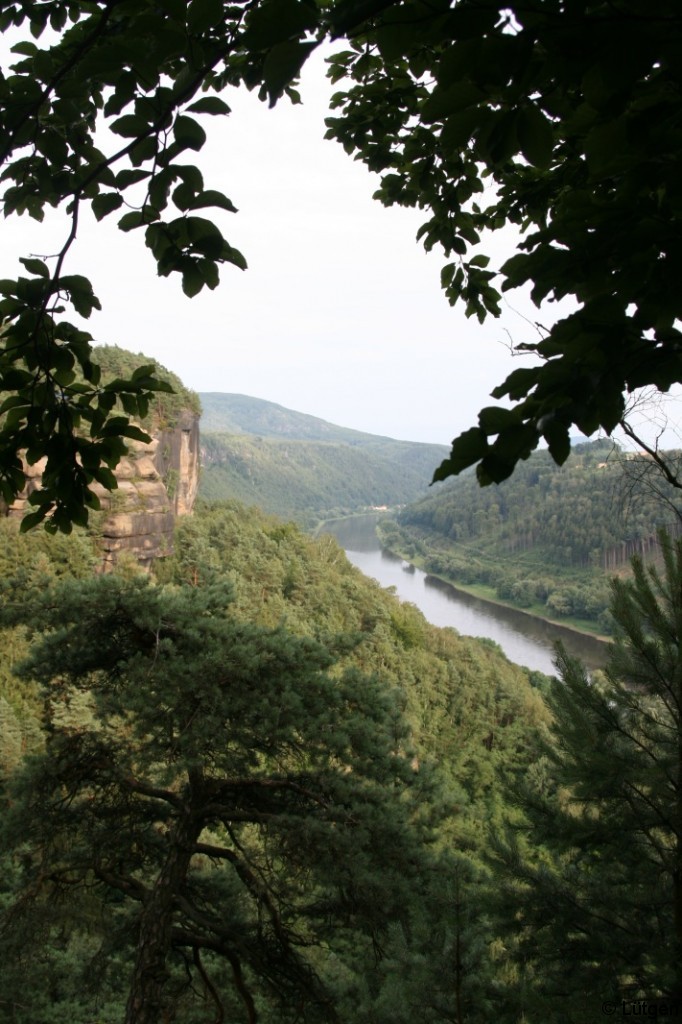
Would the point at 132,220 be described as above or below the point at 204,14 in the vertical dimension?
below

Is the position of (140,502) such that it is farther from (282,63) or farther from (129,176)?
(282,63)

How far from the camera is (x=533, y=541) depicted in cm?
5962

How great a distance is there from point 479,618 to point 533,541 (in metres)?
15.6

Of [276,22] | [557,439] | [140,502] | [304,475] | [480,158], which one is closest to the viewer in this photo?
[276,22]

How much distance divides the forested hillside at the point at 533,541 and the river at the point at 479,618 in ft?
5.52

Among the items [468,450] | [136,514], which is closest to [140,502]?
[136,514]

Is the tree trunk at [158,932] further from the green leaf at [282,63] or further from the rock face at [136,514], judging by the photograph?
the rock face at [136,514]

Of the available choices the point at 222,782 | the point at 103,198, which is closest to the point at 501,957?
the point at 222,782

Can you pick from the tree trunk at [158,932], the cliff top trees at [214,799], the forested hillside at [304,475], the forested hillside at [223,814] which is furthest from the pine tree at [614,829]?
the forested hillside at [304,475]

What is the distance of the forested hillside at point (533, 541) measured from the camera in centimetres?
4597

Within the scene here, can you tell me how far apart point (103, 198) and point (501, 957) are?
156 inches

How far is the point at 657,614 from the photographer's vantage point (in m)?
3.56

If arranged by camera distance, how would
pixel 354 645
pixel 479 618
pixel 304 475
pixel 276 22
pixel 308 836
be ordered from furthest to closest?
pixel 304 475 < pixel 479 618 < pixel 354 645 < pixel 308 836 < pixel 276 22

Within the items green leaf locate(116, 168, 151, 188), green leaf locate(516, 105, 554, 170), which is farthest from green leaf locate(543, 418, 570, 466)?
green leaf locate(116, 168, 151, 188)
